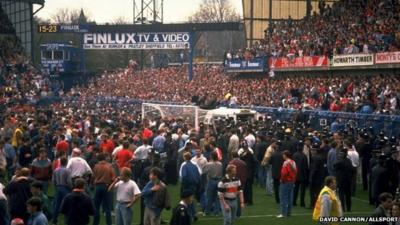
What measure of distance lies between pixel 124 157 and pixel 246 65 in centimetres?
3002

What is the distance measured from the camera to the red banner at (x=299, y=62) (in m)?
39.2

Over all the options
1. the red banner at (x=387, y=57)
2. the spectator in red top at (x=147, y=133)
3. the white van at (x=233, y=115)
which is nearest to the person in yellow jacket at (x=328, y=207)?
the spectator in red top at (x=147, y=133)

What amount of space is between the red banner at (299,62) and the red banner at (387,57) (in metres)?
4.49

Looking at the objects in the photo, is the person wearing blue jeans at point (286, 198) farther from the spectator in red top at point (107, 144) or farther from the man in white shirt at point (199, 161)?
the spectator in red top at point (107, 144)

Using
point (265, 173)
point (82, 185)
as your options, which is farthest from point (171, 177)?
point (82, 185)

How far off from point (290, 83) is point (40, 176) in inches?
926

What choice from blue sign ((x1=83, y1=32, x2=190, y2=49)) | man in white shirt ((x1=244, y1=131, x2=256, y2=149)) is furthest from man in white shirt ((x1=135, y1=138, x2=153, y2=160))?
blue sign ((x1=83, y1=32, x2=190, y2=49))

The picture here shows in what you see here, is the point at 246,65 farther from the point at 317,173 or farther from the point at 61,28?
the point at 317,173

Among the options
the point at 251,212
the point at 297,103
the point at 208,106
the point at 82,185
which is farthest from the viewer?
the point at 297,103

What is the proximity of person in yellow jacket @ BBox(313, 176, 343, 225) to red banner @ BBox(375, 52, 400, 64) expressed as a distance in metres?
21.5

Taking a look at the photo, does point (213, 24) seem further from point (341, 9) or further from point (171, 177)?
point (171, 177)

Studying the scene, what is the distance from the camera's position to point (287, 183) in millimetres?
16781

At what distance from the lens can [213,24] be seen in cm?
5350

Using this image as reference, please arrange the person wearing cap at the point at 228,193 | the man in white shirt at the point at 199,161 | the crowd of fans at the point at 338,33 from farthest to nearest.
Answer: the crowd of fans at the point at 338,33
the man in white shirt at the point at 199,161
the person wearing cap at the point at 228,193
